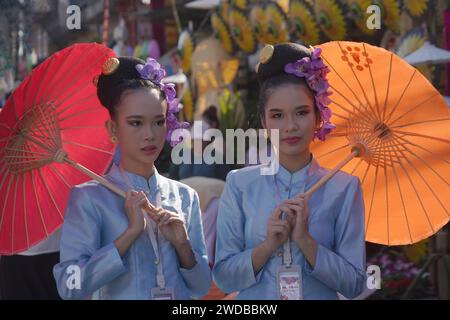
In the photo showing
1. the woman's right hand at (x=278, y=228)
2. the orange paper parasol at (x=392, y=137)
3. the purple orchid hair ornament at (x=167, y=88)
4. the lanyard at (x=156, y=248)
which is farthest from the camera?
the orange paper parasol at (x=392, y=137)

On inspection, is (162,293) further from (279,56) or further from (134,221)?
(279,56)

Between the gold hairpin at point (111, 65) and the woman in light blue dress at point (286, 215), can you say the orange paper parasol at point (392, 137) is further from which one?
the gold hairpin at point (111, 65)

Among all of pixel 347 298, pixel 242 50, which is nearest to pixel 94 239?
pixel 347 298

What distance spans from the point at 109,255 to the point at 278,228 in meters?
0.49

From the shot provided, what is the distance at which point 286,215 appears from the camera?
92.6 inches

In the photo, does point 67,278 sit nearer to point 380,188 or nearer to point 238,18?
point 380,188

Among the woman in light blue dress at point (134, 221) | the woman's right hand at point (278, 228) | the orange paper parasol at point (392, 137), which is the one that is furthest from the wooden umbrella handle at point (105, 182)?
the orange paper parasol at point (392, 137)

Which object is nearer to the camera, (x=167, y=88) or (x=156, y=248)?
(x=156, y=248)

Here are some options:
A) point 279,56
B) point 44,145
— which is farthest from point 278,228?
point 44,145

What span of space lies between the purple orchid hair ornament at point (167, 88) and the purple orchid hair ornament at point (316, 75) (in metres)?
0.38

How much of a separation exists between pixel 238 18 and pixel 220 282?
199 inches

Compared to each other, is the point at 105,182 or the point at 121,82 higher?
the point at 121,82

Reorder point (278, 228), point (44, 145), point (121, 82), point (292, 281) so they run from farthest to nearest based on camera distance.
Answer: point (44, 145) < point (121, 82) < point (292, 281) < point (278, 228)

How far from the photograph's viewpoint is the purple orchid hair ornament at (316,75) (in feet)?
8.06
